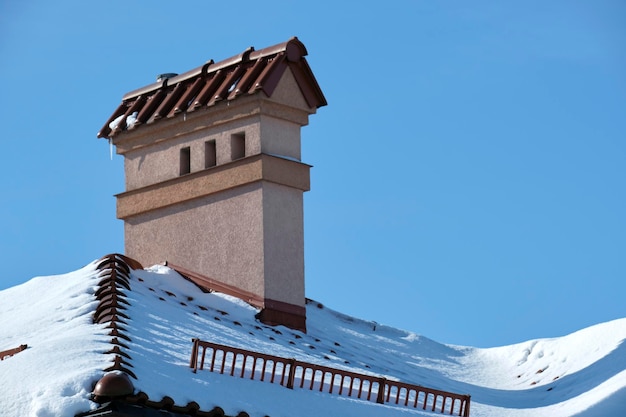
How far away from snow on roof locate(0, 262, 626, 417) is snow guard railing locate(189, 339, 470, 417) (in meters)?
0.19

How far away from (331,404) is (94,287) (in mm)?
3770

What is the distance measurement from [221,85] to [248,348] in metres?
5.84

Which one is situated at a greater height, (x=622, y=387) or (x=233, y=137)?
(x=233, y=137)

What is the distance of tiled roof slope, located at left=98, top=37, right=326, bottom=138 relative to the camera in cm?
2494

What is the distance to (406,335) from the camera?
1078 inches

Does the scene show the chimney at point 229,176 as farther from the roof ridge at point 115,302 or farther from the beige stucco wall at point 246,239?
the roof ridge at point 115,302

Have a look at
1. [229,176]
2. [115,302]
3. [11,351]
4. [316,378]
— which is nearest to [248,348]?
[316,378]

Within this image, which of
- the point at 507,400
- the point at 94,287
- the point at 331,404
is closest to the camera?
the point at 331,404

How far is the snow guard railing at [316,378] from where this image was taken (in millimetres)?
18516

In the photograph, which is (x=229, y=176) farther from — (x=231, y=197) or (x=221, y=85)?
(x=221, y=85)

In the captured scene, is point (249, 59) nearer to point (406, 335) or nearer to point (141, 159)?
point (141, 159)

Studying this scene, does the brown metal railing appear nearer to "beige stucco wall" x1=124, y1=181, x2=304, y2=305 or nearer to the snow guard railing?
the snow guard railing

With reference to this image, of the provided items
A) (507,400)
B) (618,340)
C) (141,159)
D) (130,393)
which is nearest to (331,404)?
(130,393)

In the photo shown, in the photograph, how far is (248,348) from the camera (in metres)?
20.9
